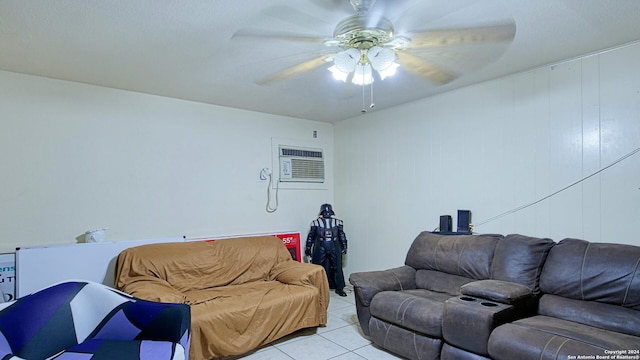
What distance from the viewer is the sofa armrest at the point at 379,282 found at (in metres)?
2.98

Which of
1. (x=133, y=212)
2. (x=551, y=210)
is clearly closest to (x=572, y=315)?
(x=551, y=210)

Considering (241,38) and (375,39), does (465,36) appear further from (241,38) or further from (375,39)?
(241,38)

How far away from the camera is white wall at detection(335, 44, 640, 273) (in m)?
2.53

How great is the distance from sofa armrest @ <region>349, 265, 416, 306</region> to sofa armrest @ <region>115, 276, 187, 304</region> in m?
1.43

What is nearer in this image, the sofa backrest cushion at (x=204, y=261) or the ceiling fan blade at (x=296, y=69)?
the ceiling fan blade at (x=296, y=69)

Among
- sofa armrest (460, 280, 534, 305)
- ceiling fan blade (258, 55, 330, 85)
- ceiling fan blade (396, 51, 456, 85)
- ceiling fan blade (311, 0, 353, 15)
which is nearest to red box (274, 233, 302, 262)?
ceiling fan blade (258, 55, 330, 85)

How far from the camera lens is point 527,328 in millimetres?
2020

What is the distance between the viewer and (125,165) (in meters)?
3.43

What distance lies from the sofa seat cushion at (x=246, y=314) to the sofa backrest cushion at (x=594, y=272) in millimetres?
1891

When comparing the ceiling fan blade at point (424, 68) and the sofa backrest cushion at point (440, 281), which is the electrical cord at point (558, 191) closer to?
the sofa backrest cushion at point (440, 281)

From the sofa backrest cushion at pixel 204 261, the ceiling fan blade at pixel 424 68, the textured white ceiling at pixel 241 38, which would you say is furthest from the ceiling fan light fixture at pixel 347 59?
the sofa backrest cushion at pixel 204 261

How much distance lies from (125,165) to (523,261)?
3.61 meters

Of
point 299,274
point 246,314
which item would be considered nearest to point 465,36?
point 299,274

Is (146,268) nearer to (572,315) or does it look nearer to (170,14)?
(170,14)
